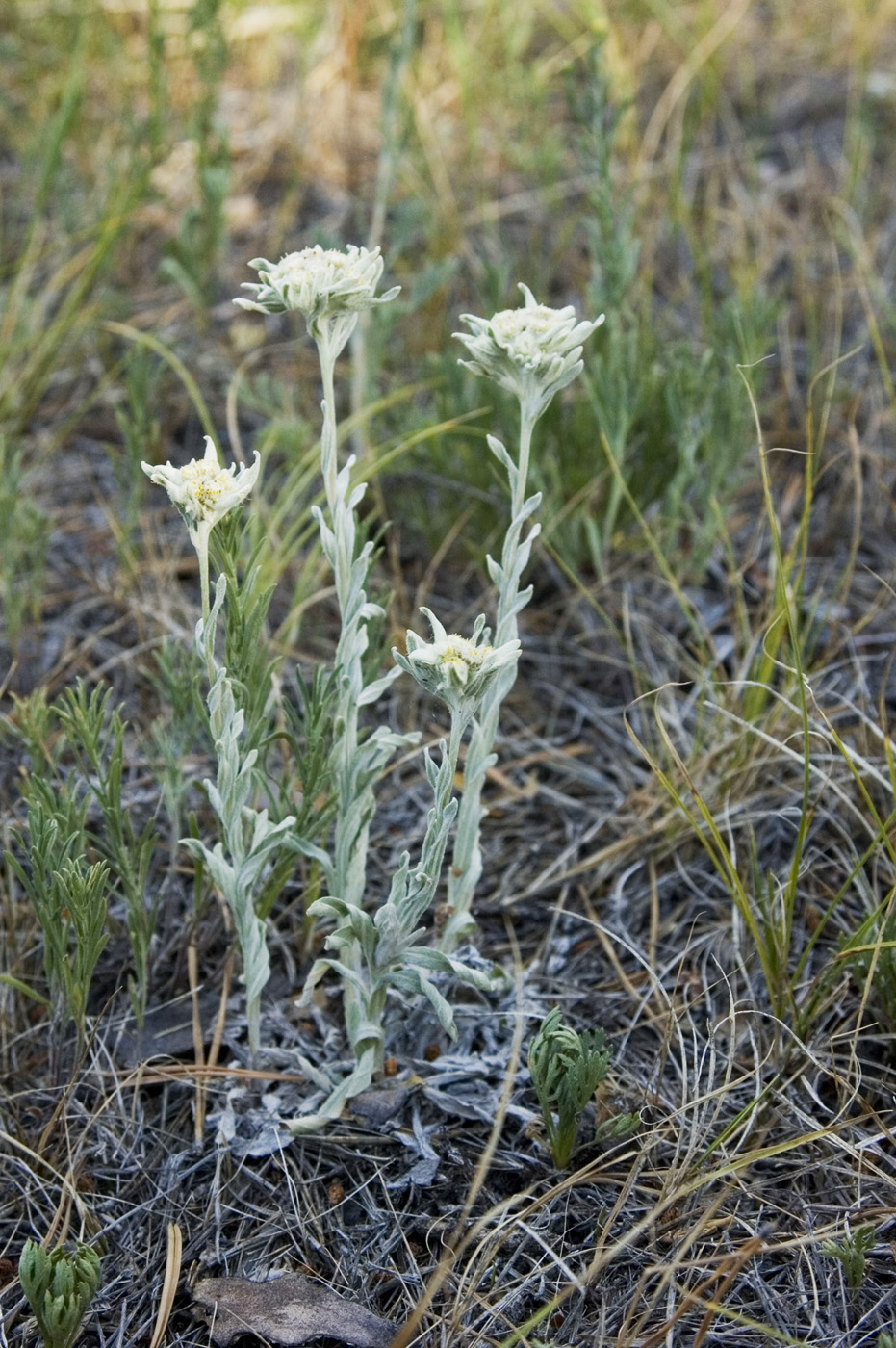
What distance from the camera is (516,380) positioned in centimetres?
166

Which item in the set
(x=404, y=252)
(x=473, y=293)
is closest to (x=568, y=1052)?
(x=473, y=293)

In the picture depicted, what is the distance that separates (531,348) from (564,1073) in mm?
1040

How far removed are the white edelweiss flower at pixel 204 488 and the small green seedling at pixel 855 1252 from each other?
1293 mm

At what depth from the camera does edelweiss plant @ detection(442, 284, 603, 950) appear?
159cm

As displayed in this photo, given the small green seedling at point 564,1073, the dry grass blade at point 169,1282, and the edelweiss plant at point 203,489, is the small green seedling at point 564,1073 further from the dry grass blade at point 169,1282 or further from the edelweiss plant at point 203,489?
the edelweiss plant at point 203,489

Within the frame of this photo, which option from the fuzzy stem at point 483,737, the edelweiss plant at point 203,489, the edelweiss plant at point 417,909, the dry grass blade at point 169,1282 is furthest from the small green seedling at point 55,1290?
the edelweiss plant at point 203,489

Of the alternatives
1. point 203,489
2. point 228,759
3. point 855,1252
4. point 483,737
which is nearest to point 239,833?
point 228,759

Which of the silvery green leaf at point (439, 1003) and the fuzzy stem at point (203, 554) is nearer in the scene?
the fuzzy stem at point (203, 554)

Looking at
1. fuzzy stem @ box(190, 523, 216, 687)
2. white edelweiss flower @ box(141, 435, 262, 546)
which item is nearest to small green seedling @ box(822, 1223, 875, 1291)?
fuzzy stem @ box(190, 523, 216, 687)

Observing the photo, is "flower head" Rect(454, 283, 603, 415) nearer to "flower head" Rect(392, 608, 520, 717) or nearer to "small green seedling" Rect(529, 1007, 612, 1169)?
"flower head" Rect(392, 608, 520, 717)

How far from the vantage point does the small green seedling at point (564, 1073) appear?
1.65 m

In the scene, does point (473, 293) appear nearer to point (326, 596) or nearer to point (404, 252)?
point (404, 252)

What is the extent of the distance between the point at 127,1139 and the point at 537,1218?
0.68 meters

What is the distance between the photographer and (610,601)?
275cm
